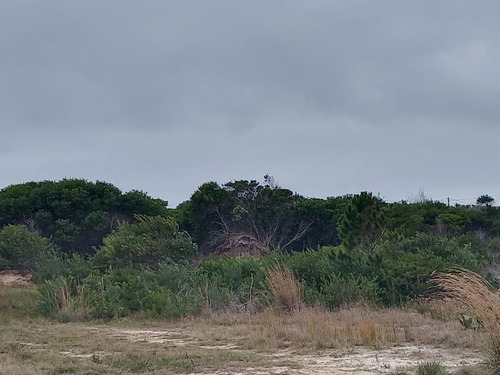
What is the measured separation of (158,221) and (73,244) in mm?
9987

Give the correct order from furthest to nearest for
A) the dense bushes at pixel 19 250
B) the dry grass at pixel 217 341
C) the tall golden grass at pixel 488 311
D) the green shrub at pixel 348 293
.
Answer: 1. the dense bushes at pixel 19 250
2. the green shrub at pixel 348 293
3. the dry grass at pixel 217 341
4. the tall golden grass at pixel 488 311

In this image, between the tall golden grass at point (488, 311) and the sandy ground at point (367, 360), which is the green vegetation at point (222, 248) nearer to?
the sandy ground at point (367, 360)

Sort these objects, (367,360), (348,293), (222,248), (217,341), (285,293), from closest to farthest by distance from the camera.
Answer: (367,360) < (217,341) < (348,293) < (285,293) < (222,248)

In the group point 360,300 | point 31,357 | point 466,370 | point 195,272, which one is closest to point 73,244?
point 195,272

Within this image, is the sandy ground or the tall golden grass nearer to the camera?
the tall golden grass

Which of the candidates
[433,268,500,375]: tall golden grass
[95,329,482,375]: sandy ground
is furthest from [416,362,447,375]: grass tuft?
[433,268,500,375]: tall golden grass

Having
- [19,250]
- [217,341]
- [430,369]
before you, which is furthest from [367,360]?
[19,250]

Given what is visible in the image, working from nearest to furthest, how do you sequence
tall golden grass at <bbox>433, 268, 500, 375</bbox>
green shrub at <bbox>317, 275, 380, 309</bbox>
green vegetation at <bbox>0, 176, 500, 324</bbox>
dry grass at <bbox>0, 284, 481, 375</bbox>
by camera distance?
tall golden grass at <bbox>433, 268, 500, 375</bbox> → dry grass at <bbox>0, 284, 481, 375</bbox> → green shrub at <bbox>317, 275, 380, 309</bbox> → green vegetation at <bbox>0, 176, 500, 324</bbox>

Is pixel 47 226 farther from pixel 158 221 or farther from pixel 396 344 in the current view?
pixel 396 344

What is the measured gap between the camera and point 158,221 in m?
30.5

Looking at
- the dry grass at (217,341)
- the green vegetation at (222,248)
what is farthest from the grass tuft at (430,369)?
the green vegetation at (222,248)

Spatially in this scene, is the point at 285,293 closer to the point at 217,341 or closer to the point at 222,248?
the point at 217,341

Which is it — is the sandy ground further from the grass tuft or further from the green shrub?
the green shrub

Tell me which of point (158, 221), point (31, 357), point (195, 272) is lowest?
point (31, 357)
